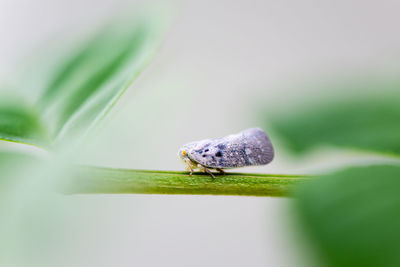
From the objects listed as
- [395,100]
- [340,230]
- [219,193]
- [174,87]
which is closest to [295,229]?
[340,230]

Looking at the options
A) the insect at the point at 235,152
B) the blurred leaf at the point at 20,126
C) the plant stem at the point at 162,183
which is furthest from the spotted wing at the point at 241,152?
the blurred leaf at the point at 20,126

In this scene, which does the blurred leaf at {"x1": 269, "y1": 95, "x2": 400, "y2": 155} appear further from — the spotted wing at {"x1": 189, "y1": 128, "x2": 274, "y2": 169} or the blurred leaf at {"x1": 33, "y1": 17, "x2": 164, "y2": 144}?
the blurred leaf at {"x1": 33, "y1": 17, "x2": 164, "y2": 144}

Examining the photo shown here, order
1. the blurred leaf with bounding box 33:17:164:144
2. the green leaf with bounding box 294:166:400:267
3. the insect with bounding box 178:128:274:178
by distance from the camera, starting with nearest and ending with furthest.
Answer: the green leaf with bounding box 294:166:400:267
the blurred leaf with bounding box 33:17:164:144
the insect with bounding box 178:128:274:178

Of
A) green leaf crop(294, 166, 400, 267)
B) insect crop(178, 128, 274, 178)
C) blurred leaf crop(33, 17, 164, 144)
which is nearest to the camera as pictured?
green leaf crop(294, 166, 400, 267)

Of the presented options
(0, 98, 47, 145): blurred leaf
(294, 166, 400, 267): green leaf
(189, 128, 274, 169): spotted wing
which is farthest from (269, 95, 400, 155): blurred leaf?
(0, 98, 47, 145): blurred leaf

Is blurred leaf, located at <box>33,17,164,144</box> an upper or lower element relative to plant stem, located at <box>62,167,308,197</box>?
upper

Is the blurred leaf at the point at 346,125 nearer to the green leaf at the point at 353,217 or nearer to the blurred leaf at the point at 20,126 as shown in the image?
the green leaf at the point at 353,217

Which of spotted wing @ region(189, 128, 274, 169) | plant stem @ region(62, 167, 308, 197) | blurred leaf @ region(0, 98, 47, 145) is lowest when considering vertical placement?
plant stem @ region(62, 167, 308, 197)

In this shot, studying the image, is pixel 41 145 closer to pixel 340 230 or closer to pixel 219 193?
pixel 219 193
